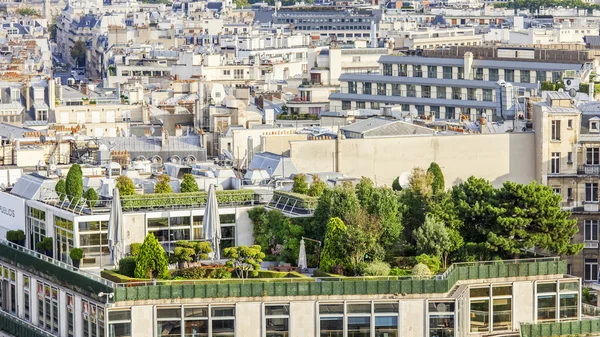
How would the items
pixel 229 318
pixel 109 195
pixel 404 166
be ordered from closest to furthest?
1. pixel 229 318
2. pixel 109 195
3. pixel 404 166

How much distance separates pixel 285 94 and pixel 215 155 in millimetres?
39838

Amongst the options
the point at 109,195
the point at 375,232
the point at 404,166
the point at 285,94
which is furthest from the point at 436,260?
the point at 285,94

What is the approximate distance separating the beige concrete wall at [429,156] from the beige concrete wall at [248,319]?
18.4 meters

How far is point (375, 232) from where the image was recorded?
54688mm

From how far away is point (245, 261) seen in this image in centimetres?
5331

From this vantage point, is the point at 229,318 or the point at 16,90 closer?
the point at 229,318

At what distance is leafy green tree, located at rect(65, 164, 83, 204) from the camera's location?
2329 inches

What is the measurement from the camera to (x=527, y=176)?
A: 71.5 m

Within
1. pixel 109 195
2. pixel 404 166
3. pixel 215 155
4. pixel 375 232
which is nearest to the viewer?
pixel 375 232

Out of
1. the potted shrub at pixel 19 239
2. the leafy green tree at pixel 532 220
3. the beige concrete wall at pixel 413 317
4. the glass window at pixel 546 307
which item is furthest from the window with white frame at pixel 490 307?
the potted shrub at pixel 19 239

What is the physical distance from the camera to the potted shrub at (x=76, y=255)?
5625cm

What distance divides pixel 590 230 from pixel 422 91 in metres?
41.6

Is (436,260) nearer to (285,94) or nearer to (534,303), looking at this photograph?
(534,303)

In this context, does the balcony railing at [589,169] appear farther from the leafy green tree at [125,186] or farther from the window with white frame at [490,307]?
the leafy green tree at [125,186]
